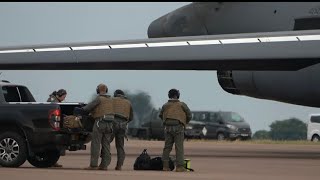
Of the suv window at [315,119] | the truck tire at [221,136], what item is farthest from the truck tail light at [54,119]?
the suv window at [315,119]

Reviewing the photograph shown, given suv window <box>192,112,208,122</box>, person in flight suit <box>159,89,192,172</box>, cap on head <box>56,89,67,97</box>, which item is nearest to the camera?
person in flight suit <box>159,89,192,172</box>

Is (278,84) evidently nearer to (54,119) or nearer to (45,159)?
(45,159)

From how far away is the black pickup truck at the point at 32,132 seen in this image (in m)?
18.5

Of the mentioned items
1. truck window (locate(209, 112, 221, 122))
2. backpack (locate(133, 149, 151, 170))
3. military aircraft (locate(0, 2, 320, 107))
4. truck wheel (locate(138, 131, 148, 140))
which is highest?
truck window (locate(209, 112, 221, 122))

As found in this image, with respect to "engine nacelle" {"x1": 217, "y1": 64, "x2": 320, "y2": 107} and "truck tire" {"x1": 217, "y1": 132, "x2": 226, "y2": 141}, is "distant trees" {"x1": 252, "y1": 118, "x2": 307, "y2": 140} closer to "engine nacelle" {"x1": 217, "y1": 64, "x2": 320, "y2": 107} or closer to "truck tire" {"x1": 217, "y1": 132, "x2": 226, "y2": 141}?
"truck tire" {"x1": 217, "y1": 132, "x2": 226, "y2": 141}

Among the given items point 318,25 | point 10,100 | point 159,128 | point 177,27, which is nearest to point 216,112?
point 159,128

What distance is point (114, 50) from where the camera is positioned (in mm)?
27859

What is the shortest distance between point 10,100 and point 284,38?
9.49m

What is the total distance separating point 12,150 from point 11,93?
6.98 ft

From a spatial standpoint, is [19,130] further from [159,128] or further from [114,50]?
[159,128]

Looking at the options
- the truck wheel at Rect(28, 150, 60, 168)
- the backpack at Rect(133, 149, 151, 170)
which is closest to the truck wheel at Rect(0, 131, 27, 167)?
the truck wheel at Rect(28, 150, 60, 168)

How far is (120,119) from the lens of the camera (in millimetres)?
18438

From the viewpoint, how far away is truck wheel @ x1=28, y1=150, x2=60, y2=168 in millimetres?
19812

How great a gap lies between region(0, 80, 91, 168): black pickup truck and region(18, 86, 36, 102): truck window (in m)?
1.49
